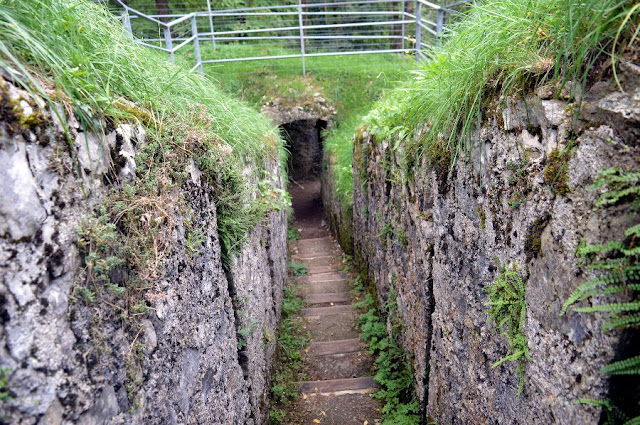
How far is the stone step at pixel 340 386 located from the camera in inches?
179

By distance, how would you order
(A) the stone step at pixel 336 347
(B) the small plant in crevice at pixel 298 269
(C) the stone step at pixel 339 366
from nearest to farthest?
(C) the stone step at pixel 339 366 → (A) the stone step at pixel 336 347 → (B) the small plant in crevice at pixel 298 269

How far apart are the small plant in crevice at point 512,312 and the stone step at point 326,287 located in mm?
4941

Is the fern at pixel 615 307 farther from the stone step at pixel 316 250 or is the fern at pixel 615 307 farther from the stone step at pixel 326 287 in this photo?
the stone step at pixel 316 250

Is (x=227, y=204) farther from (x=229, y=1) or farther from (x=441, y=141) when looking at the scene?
(x=229, y=1)

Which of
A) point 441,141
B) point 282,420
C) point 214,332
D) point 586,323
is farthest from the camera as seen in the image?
point 282,420

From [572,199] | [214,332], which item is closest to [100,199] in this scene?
[214,332]

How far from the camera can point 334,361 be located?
509 cm

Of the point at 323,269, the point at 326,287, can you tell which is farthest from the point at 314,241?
the point at 326,287

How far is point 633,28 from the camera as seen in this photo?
1.36 m

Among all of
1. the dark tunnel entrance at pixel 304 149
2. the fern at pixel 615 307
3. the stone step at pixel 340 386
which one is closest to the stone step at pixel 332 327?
the stone step at pixel 340 386

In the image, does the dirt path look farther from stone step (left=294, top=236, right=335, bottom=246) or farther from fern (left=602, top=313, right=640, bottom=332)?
fern (left=602, top=313, right=640, bottom=332)

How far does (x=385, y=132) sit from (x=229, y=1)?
993 centimetres

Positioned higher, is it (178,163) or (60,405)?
(178,163)

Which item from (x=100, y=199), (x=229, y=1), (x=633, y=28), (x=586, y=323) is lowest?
(x=586, y=323)
